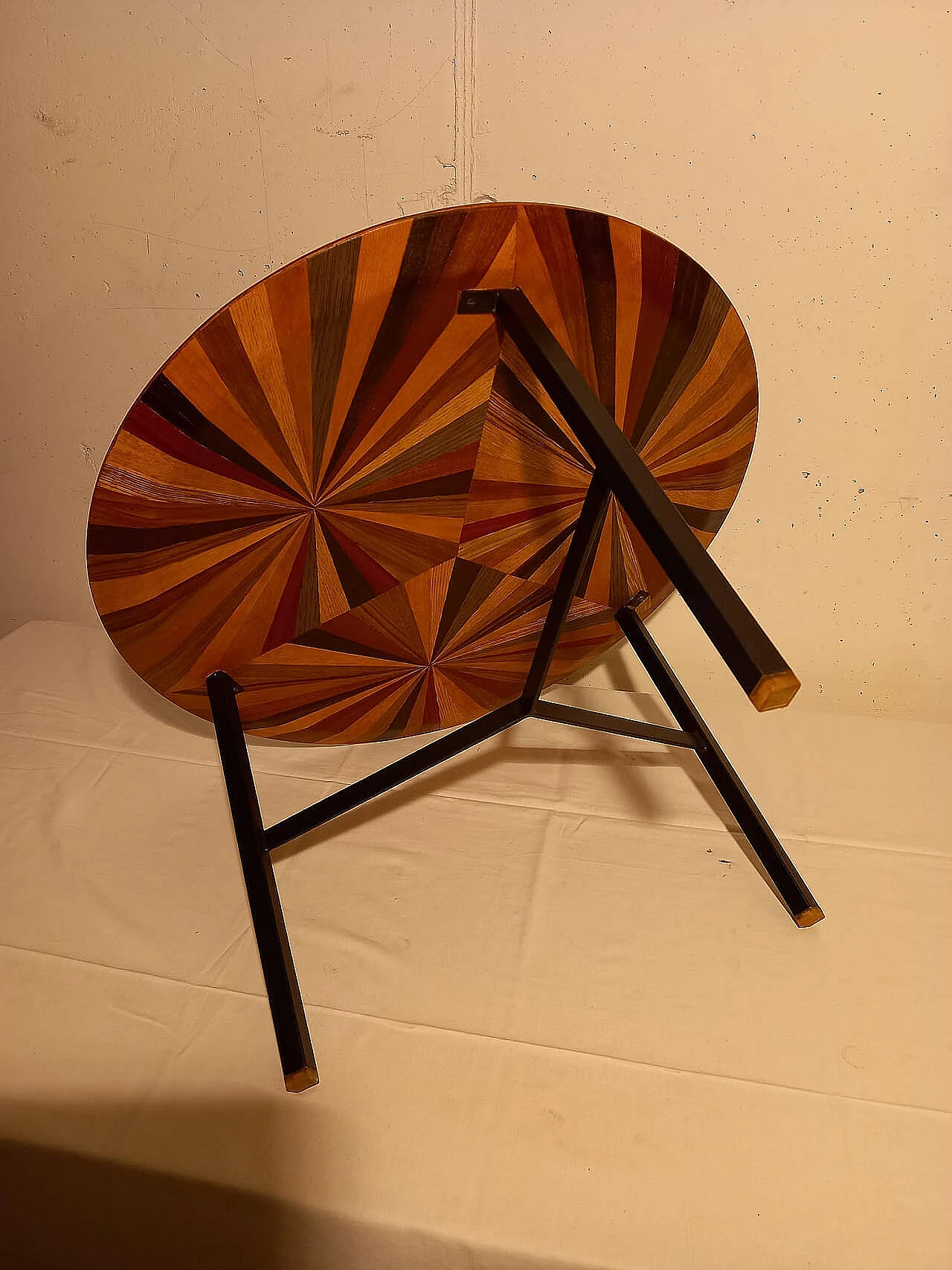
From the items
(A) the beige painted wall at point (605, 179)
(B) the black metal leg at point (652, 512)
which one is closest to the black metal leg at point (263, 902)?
(B) the black metal leg at point (652, 512)

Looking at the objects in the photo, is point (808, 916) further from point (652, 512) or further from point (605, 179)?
point (605, 179)

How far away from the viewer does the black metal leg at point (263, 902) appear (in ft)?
2.85

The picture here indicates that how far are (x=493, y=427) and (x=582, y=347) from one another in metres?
0.12

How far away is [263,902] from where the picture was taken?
38.3 inches

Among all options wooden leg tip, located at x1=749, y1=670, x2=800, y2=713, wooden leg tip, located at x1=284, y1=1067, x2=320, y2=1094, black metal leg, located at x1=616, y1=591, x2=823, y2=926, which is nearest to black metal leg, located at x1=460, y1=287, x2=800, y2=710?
wooden leg tip, located at x1=749, y1=670, x2=800, y2=713

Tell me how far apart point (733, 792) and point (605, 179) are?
86 cm

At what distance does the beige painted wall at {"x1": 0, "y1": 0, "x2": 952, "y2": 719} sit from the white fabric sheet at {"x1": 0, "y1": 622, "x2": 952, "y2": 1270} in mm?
414

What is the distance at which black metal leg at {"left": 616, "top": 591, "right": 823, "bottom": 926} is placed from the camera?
1073mm

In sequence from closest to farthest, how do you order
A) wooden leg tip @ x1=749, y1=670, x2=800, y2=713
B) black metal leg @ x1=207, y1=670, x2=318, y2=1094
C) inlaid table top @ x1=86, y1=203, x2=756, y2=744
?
wooden leg tip @ x1=749, y1=670, x2=800, y2=713 → inlaid table top @ x1=86, y1=203, x2=756, y2=744 → black metal leg @ x1=207, y1=670, x2=318, y2=1094

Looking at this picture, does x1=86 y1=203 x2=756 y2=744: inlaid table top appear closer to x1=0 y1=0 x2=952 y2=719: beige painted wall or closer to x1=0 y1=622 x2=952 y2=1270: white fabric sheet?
x1=0 y1=622 x2=952 y2=1270: white fabric sheet

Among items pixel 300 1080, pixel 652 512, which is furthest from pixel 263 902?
pixel 652 512

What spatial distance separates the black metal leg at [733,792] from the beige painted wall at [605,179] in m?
0.36

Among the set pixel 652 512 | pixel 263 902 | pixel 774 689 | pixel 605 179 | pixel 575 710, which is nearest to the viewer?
pixel 774 689

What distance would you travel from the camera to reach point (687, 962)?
102cm
